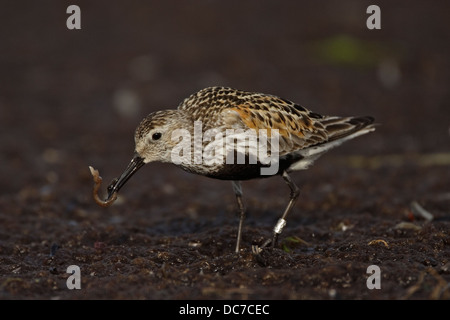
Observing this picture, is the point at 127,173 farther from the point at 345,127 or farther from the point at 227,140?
the point at 345,127

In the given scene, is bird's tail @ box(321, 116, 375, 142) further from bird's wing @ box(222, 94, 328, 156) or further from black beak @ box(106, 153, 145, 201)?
black beak @ box(106, 153, 145, 201)

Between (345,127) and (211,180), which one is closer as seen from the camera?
(345,127)

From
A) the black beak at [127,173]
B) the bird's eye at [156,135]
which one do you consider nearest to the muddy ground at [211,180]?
the black beak at [127,173]

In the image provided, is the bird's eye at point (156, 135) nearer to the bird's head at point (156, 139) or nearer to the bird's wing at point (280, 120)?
the bird's head at point (156, 139)

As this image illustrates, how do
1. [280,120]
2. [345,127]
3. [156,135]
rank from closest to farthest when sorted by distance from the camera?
[156,135] → [280,120] → [345,127]

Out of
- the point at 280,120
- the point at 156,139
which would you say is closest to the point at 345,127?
the point at 280,120

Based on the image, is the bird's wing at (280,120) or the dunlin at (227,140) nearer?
the dunlin at (227,140)

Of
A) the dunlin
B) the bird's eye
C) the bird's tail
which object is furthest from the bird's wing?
the bird's eye
